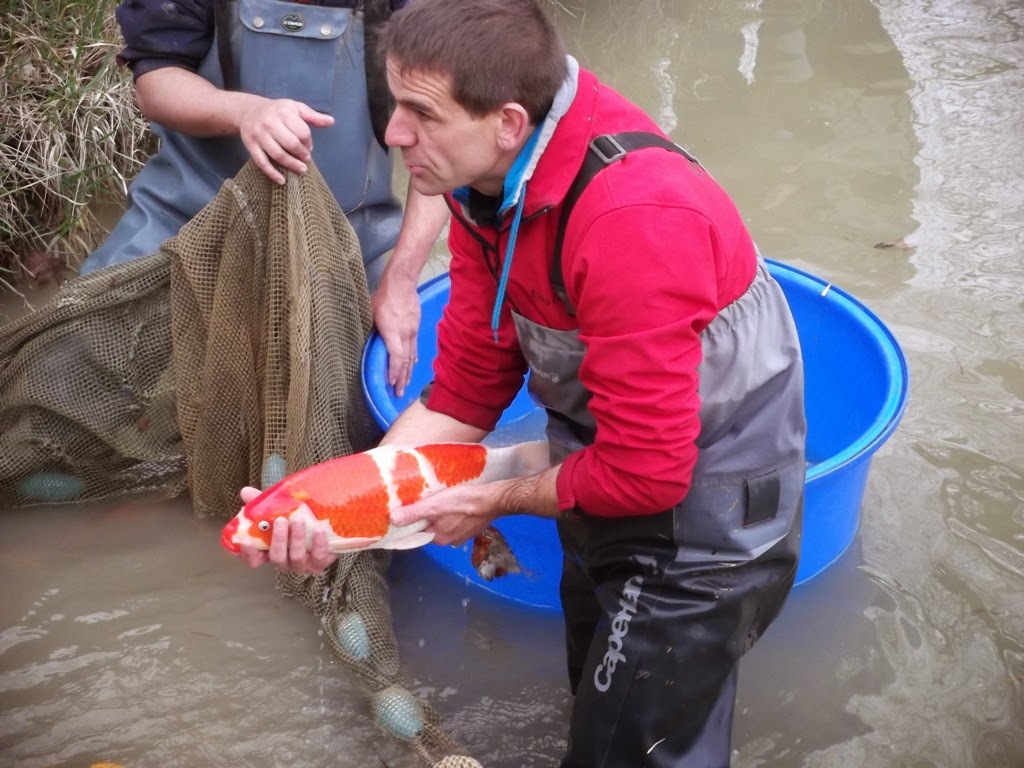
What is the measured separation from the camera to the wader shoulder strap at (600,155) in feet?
5.77

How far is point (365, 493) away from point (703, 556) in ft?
Result: 2.17

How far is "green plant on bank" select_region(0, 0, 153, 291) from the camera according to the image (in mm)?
3914

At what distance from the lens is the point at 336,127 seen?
321 centimetres

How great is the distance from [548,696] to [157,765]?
95cm

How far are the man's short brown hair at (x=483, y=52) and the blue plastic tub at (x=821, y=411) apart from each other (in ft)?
3.68

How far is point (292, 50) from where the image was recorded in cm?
307

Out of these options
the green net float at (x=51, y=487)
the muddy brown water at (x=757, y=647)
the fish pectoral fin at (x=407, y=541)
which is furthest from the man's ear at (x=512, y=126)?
the green net float at (x=51, y=487)

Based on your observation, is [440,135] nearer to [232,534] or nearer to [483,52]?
[483,52]

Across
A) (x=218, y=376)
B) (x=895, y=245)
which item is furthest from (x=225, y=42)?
(x=895, y=245)

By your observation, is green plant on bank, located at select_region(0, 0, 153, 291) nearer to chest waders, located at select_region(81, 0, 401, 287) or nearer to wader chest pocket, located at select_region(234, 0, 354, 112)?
chest waders, located at select_region(81, 0, 401, 287)

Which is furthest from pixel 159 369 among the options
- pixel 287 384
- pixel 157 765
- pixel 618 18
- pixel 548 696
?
pixel 618 18

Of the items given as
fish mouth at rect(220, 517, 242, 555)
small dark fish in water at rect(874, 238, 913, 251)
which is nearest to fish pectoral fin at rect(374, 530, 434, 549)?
fish mouth at rect(220, 517, 242, 555)

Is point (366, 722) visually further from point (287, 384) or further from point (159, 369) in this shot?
point (159, 369)

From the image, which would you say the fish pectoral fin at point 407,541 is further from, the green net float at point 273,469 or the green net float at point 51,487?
the green net float at point 51,487
